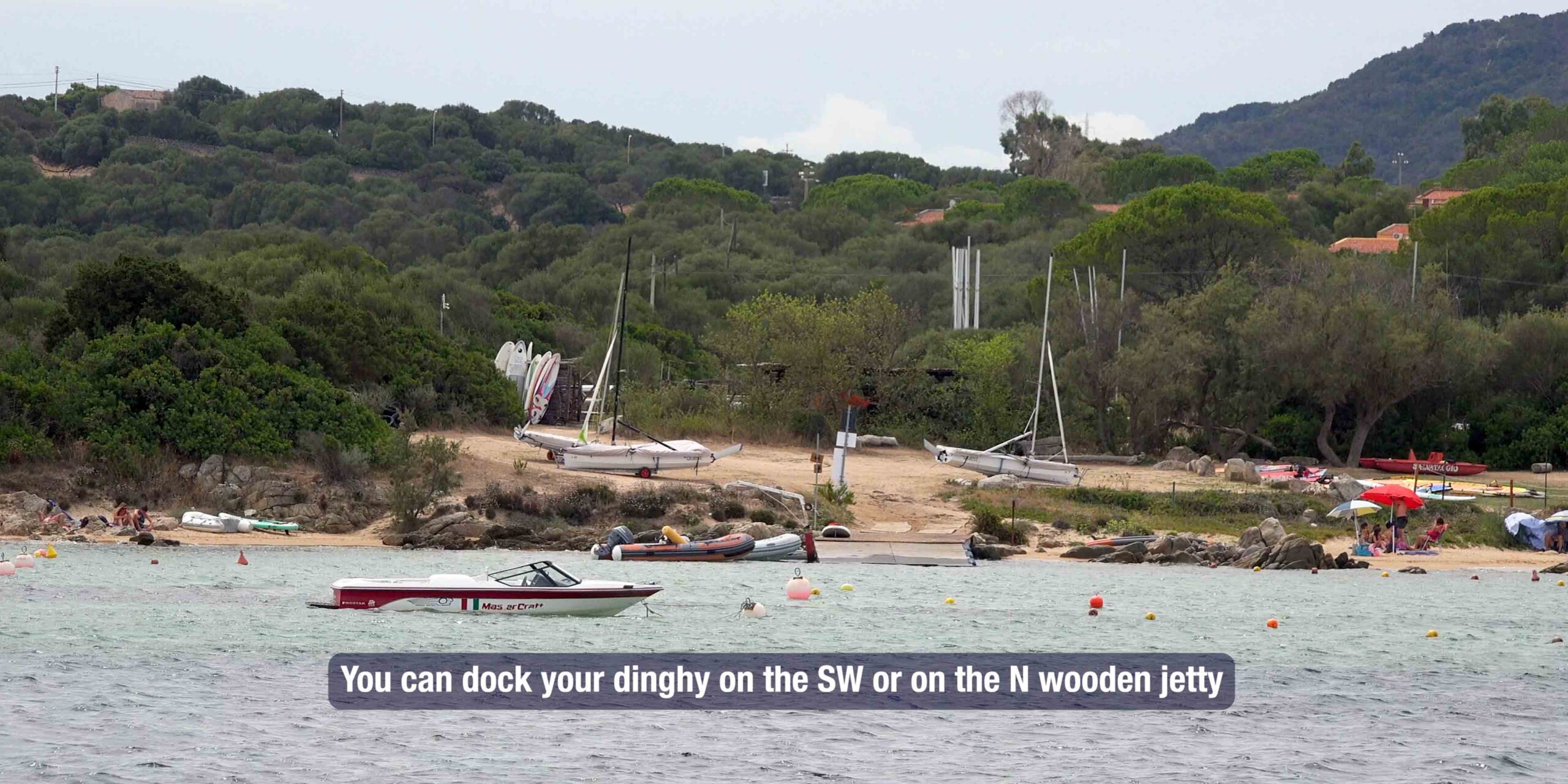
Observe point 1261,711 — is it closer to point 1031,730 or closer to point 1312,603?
point 1031,730

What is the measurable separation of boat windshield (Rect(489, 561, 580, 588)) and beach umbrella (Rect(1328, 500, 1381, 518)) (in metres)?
22.3

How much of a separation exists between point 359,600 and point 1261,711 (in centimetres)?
1383

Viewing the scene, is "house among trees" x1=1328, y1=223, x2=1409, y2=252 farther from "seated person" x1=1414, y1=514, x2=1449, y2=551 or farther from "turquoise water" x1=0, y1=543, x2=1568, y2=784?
"turquoise water" x1=0, y1=543, x2=1568, y2=784

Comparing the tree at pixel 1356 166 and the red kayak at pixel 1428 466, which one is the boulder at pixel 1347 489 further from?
the tree at pixel 1356 166

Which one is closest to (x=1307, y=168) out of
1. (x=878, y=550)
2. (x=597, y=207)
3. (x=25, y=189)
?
(x=597, y=207)

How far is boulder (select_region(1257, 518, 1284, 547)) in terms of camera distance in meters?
42.8

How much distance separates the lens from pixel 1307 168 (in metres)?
141

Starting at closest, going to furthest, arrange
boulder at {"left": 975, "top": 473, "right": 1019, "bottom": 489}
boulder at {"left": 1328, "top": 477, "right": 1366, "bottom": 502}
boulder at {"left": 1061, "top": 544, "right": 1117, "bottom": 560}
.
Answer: boulder at {"left": 1061, "top": 544, "right": 1117, "bottom": 560}
boulder at {"left": 1328, "top": 477, "right": 1366, "bottom": 502}
boulder at {"left": 975, "top": 473, "right": 1019, "bottom": 489}

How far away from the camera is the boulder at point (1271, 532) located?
42812mm

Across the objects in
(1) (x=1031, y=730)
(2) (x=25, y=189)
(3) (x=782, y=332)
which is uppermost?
(2) (x=25, y=189)

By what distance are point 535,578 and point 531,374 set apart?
31260mm

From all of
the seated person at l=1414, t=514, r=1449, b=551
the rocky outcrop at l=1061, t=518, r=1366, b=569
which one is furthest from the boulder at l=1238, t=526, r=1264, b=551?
the seated person at l=1414, t=514, r=1449, b=551

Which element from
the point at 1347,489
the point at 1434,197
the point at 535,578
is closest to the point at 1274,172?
the point at 1434,197

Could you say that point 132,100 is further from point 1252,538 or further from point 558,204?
point 1252,538
